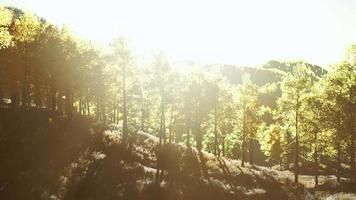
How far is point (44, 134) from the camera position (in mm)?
36656

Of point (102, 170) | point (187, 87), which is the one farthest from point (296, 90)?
point (102, 170)

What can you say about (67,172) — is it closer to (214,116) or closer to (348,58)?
(348,58)

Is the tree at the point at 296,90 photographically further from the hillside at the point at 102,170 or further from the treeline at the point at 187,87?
the hillside at the point at 102,170

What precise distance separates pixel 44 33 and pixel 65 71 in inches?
206

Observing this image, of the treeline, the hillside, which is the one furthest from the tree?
the hillside

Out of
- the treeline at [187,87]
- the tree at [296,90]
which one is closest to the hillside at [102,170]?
the treeline at [187,87]

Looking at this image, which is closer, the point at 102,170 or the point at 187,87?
the point at 102,170

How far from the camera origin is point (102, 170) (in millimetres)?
30172

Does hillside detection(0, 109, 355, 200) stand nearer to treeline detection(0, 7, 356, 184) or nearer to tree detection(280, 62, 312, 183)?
treeline detection(0, 7, 356, 184)

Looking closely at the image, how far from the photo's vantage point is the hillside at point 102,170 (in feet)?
84.2

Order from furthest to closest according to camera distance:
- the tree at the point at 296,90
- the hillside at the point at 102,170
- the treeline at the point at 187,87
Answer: the tree at the point at 296,90, the treeline at the point at 187,87, the hillside at the point at 102,170

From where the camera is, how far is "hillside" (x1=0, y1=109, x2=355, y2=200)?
25.7 meters

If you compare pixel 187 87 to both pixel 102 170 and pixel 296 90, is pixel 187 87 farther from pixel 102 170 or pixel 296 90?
pixel 102 170

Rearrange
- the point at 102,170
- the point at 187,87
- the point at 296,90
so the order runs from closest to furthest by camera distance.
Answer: the point at 102,170, the point at 296,90, the point at 187,87
